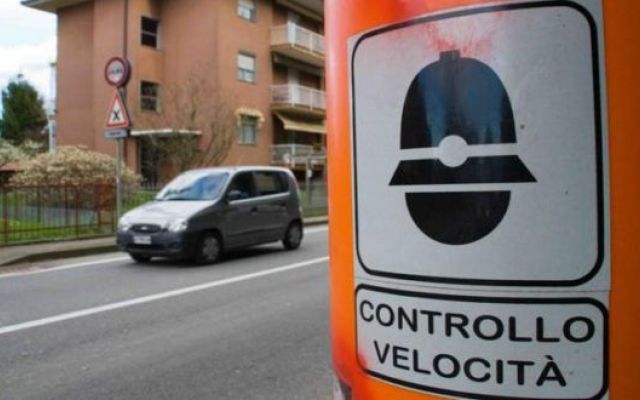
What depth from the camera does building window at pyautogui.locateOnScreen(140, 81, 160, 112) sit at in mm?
30094

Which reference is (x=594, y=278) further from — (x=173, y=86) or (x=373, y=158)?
(x=173, y=86)

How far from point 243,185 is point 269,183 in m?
0.85

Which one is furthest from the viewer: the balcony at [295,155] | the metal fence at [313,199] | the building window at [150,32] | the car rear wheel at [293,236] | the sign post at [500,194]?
the balcony at [295,155]

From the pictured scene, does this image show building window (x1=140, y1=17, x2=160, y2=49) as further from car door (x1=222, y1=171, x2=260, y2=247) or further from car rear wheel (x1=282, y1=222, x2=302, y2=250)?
car door (x1=222, y1=171, x2=260, y2=247)

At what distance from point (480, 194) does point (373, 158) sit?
0.28 m

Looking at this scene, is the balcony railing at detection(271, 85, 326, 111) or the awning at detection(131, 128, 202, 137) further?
the balcony railing at detection(271, 85, 326, 111)

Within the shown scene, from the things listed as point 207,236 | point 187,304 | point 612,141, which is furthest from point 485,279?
point 207,236

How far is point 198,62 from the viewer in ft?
100

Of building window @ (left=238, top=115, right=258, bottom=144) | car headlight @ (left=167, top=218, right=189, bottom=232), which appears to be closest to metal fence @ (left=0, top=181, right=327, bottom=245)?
car headlight @ (left=167, top=218, right=189, bottom=232)

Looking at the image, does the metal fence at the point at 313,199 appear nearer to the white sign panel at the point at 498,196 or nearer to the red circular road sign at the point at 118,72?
the red circular road sign at the point at 118,72

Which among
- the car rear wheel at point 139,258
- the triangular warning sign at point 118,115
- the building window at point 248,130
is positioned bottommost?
the car rear wheel at point 139,258

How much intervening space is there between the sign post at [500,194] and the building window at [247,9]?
1251 inches

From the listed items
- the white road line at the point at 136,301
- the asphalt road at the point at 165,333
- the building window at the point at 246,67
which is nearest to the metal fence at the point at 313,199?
the building window at the point at 246,67

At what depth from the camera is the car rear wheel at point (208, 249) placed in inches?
434
